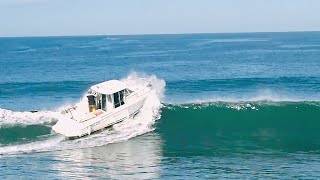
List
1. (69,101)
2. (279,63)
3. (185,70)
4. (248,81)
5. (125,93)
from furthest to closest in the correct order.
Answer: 1. (279,63)
2. (185,70)
3. (248,81)
4. (69,101)
5. (125,93)

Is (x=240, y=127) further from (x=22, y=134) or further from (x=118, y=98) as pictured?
(x=22, y=134)

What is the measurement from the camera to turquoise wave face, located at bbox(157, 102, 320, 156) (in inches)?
1118

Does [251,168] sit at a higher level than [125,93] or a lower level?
lower

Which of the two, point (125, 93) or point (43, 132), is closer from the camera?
point (43, 132)

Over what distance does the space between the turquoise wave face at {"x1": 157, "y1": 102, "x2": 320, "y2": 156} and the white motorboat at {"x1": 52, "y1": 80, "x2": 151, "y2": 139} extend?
248cm

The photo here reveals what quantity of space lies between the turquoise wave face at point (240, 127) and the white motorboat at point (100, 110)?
2483mm

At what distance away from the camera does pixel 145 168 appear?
79.8ft

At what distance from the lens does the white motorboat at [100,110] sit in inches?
1192

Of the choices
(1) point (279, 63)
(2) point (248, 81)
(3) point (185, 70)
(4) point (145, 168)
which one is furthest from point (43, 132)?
(1) point (279, 63)

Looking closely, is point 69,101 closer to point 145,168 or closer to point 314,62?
point 145,168

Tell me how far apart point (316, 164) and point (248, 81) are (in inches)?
1318

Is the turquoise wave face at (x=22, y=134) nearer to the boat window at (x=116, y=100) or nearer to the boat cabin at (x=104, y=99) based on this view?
the boat cabin at (x=104, y=99)

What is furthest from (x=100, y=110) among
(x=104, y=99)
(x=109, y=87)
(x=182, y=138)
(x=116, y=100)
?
(x=182, y=138)

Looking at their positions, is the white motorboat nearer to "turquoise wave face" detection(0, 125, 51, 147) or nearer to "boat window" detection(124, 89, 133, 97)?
"boat window" detection(124, 89, 133, 97)
